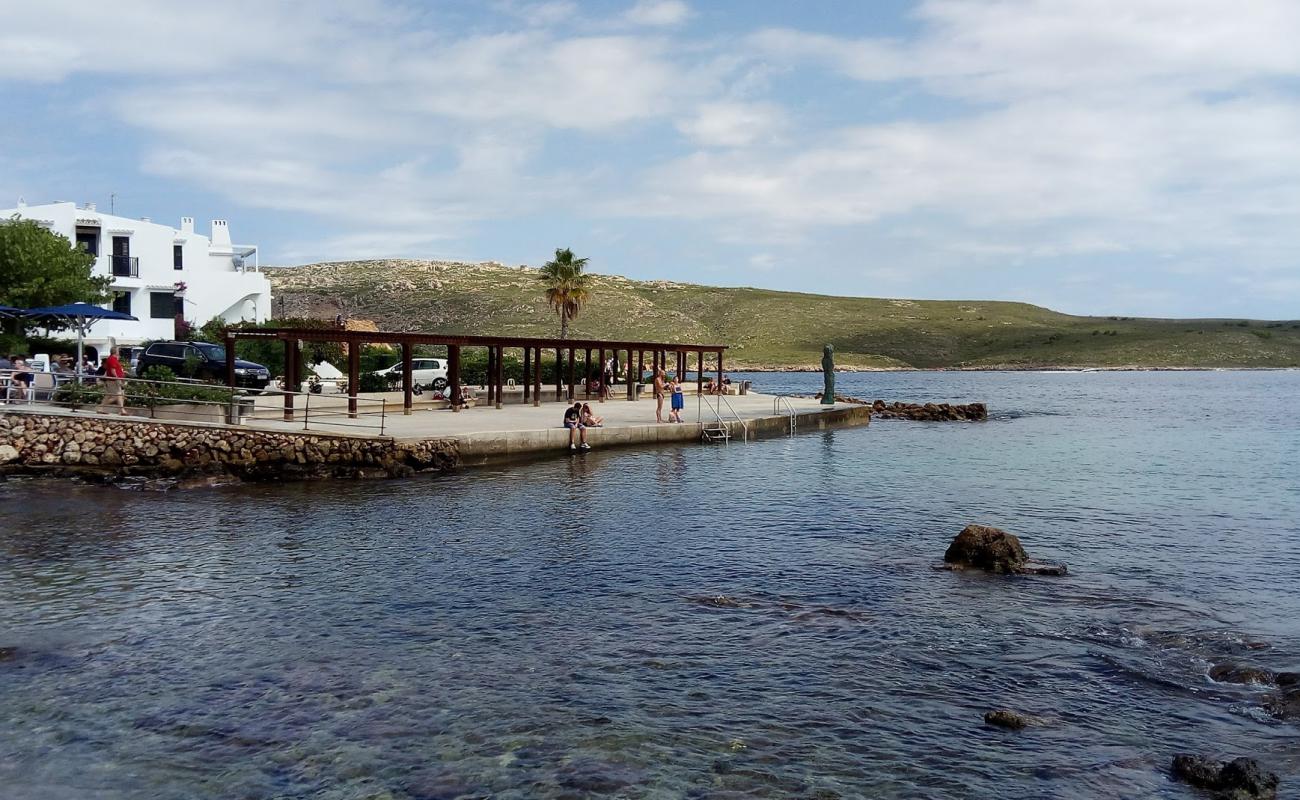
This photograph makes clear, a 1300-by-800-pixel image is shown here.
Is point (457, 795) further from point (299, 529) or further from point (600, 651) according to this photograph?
point (299, 529)

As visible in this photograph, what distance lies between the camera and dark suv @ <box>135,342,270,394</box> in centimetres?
3900

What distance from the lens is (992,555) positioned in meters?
16.5

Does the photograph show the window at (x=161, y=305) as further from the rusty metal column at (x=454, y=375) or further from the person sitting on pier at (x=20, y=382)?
the rusty metal column at (x=454, y=375)

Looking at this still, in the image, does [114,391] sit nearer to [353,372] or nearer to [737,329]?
[353,372]

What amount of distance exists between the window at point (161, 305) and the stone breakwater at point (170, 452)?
1390 inches

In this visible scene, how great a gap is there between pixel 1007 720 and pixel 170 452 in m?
23.8

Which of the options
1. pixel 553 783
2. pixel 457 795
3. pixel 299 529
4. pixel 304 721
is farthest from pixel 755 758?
pixel 299 529

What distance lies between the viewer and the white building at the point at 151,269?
55.5 metres

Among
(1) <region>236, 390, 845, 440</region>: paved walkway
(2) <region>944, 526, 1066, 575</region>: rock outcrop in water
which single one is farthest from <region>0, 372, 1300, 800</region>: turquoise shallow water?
(1) <region>236, 390, 845, 440</region>: paved walkway

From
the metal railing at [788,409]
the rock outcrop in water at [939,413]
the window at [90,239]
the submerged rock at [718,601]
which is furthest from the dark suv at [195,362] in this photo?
the rock outcrop in water at [939,413]

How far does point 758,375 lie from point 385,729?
137 m

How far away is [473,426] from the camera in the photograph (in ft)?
105

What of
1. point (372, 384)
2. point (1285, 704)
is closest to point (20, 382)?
point (372, 384)

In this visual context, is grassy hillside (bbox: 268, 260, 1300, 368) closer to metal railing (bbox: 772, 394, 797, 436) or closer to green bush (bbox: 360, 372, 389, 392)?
metal railing (bbox: 772, 394, 797, 436)
